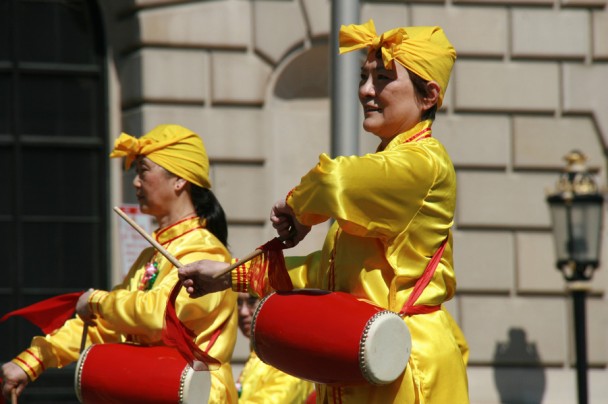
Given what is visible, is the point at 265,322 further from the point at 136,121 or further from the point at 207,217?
the point at 136,121

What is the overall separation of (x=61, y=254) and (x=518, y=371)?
139 inches

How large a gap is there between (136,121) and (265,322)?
666cm

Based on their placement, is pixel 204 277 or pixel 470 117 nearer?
pixel 204 277

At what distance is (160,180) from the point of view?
6504 millimetres

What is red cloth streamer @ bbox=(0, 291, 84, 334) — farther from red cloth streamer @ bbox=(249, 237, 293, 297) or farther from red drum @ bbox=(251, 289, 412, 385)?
red drum @ bbox=(251, 289, 412, 385)

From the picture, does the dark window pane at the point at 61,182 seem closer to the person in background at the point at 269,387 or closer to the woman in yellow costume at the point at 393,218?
the person in background at the point at 269,387

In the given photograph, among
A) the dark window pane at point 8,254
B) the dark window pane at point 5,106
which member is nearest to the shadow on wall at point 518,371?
the dark window pane at point 8,254

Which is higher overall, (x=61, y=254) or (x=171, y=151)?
(x=171, y=151)

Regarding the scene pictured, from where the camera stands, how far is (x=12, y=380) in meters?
6.23

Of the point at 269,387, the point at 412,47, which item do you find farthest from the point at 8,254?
the point at 412,47

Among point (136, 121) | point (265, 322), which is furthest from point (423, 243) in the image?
point (136, 121)

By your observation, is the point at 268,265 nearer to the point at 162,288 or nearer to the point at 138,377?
the point at 138,377

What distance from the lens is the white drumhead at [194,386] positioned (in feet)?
19.0

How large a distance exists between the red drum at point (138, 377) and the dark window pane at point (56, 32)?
5.93 meters
